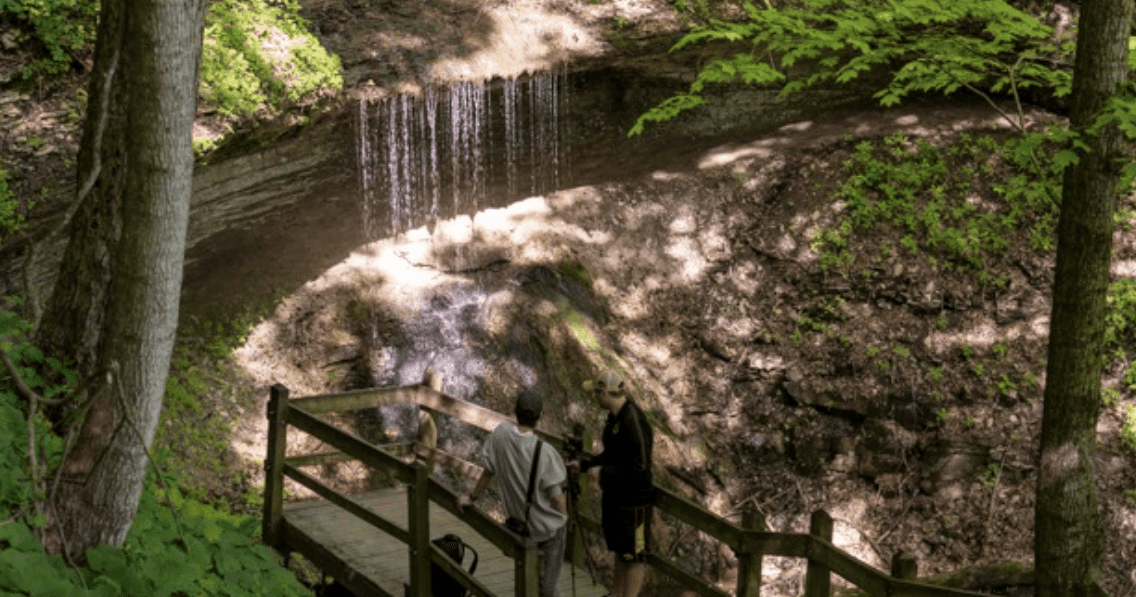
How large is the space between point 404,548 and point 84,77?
664 cm

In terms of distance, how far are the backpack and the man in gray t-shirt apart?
2.45 feet

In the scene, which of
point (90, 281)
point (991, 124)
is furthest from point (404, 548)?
point (991, 124)

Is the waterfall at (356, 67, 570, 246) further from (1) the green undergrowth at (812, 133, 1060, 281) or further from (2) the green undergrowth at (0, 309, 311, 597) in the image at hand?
(2) the green undergrowth at (0, 309, 311, 597)

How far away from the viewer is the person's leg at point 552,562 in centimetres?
761

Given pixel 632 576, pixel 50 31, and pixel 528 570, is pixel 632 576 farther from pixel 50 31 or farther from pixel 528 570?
pixel 50 31

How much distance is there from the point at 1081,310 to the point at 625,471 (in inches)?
138

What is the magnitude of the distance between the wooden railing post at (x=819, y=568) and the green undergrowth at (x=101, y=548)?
3178 mm

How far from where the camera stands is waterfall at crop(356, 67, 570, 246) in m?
15.3

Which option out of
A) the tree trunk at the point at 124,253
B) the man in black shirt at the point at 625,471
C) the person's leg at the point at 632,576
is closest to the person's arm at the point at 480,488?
the man in black shirt at the point at 625,471

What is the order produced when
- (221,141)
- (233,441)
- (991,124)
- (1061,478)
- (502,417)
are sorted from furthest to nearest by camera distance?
(991,124) < (221,141) < (233,441) < (502,417) < (1061,478)

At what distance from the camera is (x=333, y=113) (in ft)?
47.9

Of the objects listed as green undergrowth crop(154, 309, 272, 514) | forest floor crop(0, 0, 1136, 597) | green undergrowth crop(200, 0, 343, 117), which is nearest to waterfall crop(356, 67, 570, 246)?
forest floor crop(0, 0, 1136, 597)

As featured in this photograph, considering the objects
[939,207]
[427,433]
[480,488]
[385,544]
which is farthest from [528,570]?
[939,207]

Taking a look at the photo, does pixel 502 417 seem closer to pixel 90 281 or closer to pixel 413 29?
pixel 90 281
